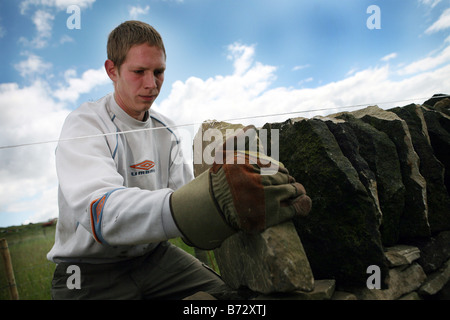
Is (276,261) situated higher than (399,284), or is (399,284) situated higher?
(276,261)

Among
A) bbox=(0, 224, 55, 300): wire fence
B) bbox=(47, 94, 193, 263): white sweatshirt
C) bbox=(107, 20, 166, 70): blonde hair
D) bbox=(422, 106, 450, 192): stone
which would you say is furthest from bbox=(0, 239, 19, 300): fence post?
bbox=(422, 106, 450, 192): stone

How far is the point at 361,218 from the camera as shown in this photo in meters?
2.23

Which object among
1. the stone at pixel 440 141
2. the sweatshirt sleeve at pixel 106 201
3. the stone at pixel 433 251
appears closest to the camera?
the sweatshirt sleeve at pixel 106 201

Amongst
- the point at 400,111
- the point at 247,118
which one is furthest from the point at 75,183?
the point at 400,111

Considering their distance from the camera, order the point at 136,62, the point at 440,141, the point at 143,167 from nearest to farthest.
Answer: the point at 136,62, the point at 143,167, the point at 440,141

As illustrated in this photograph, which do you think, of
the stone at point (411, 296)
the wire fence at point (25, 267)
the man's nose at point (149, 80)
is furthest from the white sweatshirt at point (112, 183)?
the stone at point (411, 296)

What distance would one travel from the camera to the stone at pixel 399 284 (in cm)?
221

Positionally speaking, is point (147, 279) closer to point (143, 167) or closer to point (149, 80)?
point (143, 167)

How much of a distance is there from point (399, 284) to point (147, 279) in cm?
216

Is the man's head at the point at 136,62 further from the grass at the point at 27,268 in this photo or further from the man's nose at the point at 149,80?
the grass at the point at 27,268

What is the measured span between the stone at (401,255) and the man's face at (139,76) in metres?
2.49

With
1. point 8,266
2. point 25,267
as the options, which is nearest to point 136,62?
point 8,266

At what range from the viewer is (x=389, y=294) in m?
2.36

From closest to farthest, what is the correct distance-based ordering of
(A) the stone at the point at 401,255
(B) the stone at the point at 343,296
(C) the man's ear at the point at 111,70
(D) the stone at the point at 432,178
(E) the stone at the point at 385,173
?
(B) the stone at the point at 343,296 → (C) the man's ear at the point at 111,70 → (A) the stone at the point at 401,255 → (E) the stone at the point at 385,173 → (D) the stone at the point at 432,178
